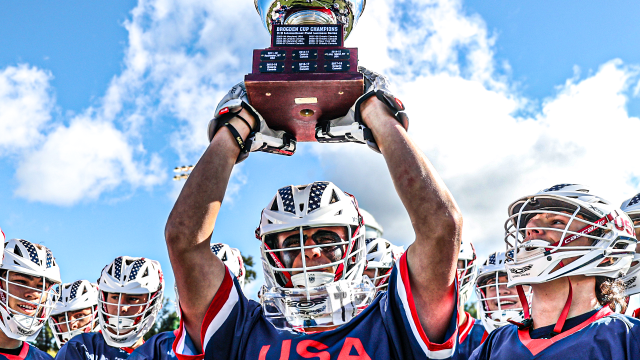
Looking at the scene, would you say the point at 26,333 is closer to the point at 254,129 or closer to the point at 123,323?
the point at 123,323

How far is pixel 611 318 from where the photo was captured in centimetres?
258

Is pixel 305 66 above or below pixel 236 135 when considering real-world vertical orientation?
above

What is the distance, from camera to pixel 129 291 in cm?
523

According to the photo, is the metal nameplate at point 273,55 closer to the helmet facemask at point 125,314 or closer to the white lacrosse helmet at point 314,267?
the white lacrosse helmet at point 314,267

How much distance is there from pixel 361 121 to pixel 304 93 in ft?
1.11

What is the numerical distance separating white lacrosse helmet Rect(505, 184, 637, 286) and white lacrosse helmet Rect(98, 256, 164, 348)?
3.72 meters

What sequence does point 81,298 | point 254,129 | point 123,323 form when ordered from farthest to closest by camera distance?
point 81,298
point 123,323
point 254,129

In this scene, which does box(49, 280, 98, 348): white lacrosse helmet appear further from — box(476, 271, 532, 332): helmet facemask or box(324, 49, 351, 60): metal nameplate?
box(324, 49, 351, 60): metal nameplate

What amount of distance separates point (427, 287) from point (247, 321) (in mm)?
972

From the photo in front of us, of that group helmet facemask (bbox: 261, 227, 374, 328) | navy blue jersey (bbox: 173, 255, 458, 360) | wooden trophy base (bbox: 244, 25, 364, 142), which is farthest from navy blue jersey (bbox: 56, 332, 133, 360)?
wooden trophy base (bbox: 244, 25, 364, 142)

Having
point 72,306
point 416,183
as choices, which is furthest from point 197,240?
point 72,306

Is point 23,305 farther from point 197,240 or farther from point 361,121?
point 361,121

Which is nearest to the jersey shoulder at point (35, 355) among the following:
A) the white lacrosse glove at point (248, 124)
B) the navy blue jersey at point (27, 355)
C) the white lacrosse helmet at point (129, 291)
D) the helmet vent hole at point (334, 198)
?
the navy blue jersey at point (27, 355)

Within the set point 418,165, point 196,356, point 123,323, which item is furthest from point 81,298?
point 418,165
